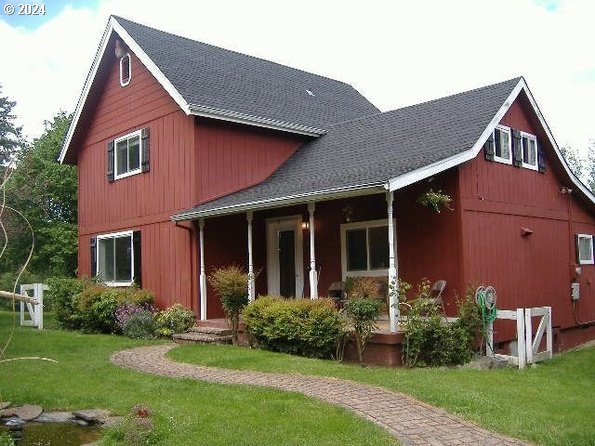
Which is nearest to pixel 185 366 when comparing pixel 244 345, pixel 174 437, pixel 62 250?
pixel 244 345

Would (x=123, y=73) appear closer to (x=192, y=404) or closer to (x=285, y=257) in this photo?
(x=285, y=257)

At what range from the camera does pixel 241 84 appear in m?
16.5

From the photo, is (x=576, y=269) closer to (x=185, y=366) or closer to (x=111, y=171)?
(x=185, y=366)

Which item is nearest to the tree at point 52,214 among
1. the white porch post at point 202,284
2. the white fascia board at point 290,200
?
the white porch post at point 202,284

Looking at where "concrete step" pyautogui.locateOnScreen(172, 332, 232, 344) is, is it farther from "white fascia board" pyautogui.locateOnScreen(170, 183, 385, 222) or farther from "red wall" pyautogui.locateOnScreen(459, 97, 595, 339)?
"red wall" pyautogui.locateOnScreen(459, 97, 595, 339)

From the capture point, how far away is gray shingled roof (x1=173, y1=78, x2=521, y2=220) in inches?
440

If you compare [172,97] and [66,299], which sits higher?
[172,97]

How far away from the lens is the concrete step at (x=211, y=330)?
12.1 metres

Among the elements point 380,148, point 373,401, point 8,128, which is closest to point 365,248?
point 380,148

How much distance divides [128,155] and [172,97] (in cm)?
286

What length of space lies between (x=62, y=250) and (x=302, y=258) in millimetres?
12841

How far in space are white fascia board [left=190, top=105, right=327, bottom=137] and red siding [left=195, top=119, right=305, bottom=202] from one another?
0.31 metres

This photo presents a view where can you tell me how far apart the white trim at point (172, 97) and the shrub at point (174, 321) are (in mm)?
4290

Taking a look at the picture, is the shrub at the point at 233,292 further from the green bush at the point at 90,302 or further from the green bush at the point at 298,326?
the green bush at the point at 90,302
